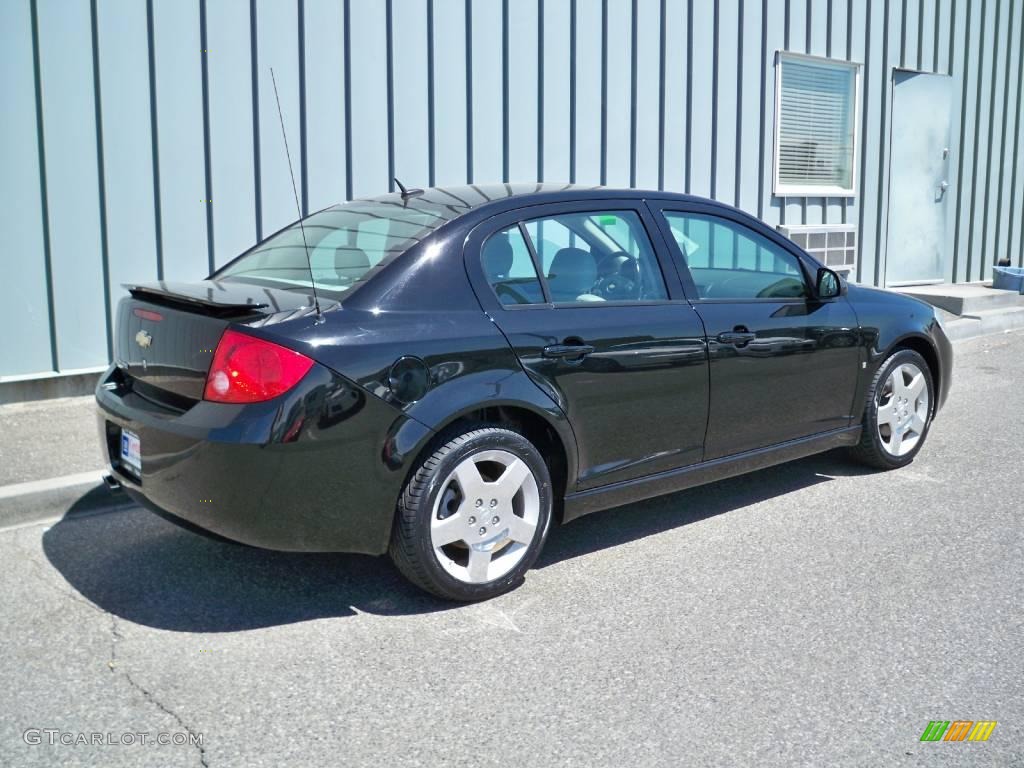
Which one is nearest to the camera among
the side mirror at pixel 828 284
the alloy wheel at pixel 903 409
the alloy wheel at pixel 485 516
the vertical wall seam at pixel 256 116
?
the alloy wheel at pixel 485 516

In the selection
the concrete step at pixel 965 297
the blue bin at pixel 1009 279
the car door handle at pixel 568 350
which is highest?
the car door handle at pixel 568 350

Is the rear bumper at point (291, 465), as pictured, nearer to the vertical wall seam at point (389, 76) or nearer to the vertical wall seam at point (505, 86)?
the vertical wall seam at point (389, 76)

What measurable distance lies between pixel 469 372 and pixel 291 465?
2.39ft

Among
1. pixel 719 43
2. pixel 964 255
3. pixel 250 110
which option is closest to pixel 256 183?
pixel 250 110

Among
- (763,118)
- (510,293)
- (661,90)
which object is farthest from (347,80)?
(763,118)

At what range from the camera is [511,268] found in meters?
4.04

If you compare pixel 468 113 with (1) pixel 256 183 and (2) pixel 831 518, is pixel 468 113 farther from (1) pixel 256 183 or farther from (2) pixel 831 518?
(2) pixel 831 518

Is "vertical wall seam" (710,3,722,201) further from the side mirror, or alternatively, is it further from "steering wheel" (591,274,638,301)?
"steering wheel" (591,274,638,301)

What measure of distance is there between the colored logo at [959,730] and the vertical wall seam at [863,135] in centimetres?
944

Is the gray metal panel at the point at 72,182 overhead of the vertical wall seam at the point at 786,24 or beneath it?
beneath

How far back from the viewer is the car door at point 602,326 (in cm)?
398

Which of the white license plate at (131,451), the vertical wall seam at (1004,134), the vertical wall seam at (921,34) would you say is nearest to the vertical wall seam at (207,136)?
the white license plate at (131,451)

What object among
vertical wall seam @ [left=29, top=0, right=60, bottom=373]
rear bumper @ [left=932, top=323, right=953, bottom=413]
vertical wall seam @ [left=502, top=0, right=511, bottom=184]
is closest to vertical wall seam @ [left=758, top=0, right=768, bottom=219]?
vertical wall seam @ [left=502, top=0, right=511, bottom=184]

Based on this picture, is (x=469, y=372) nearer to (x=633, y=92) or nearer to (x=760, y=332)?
(x=760, y=332)
